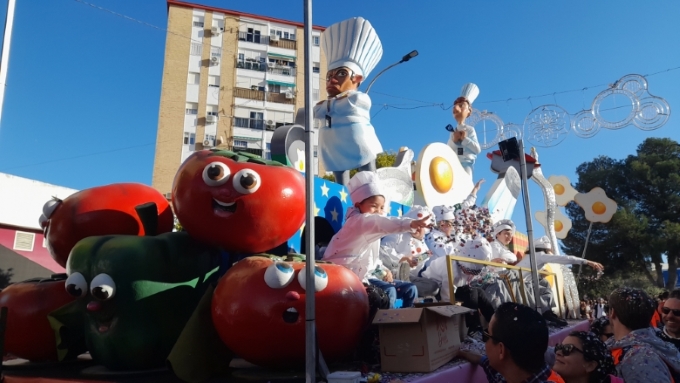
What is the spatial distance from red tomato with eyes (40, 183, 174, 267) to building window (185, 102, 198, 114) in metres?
25.2

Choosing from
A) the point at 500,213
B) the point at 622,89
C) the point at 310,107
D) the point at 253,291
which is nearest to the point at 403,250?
the point at 253,291

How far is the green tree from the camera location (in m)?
25.0

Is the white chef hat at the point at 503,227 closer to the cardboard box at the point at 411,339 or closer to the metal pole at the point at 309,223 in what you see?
the cardboard box at the point at 411,339

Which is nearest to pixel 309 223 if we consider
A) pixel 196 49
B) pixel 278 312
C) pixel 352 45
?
pixel 278 312

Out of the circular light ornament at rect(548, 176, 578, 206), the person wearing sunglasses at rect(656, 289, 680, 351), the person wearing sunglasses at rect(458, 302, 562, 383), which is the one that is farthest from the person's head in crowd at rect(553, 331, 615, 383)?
the circular light ornament at rect(548, 176, 578, 206)

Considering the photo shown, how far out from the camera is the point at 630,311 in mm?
2633

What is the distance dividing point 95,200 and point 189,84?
1033 inches

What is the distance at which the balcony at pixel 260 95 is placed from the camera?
29203mm

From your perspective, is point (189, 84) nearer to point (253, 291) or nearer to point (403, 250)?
point (403, 250)

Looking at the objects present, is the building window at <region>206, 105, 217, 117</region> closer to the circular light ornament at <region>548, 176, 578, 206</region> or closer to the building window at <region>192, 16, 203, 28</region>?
the building window at <region>192, 16, 203, 28</region>

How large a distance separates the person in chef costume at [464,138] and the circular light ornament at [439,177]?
552mm

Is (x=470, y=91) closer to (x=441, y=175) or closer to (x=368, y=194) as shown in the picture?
(x=441, y=175)

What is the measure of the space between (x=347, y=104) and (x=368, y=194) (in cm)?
183

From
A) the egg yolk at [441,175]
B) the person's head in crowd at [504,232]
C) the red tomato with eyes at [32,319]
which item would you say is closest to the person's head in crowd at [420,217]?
the person's head in crowd at [504,232]
